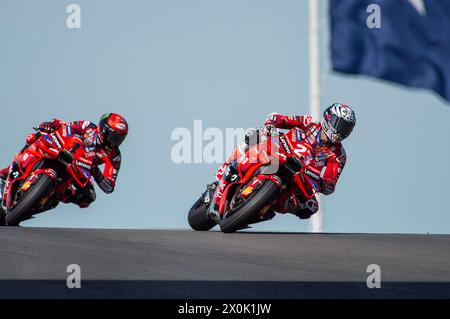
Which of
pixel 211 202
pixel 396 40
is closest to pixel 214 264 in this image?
pixel 211 202

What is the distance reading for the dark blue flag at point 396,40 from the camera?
795 inches

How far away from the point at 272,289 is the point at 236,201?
5073mm

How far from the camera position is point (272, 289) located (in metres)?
9.05

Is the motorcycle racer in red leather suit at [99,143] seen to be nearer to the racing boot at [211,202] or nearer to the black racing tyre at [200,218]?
the black racing tyre at [200,218]

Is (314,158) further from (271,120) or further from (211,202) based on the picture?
(211,202)

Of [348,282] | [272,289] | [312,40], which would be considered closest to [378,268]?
[348,282]

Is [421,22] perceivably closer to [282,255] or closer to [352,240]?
[352,240]

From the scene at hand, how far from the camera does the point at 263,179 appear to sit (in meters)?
13.6

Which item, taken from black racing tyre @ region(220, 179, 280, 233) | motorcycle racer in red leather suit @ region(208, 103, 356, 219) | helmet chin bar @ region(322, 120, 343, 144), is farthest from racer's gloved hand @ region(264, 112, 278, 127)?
black racing tyre @ region(220, 179, 280, 233)

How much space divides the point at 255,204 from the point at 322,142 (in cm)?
174

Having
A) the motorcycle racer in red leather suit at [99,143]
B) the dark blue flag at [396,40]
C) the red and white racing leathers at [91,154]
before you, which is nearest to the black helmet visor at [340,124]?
the motorcycle racer in red leather suit at [99,143]

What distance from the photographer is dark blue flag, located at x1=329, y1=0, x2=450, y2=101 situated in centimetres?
2020

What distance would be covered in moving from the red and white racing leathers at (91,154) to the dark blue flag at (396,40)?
5.09 meters

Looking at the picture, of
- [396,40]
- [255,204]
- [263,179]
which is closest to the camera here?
[255,204]
